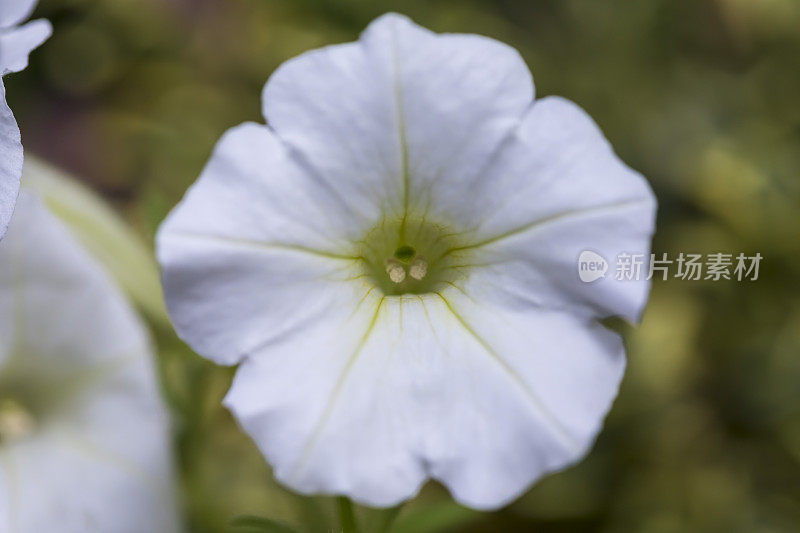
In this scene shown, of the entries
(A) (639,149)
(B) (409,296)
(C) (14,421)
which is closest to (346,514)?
(B) (409,296)

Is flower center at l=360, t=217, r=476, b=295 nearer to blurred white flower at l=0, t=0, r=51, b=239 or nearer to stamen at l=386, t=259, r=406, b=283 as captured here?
stamen at l=386, t=259, r=406, b=283

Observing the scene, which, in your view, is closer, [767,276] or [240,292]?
[240,292]

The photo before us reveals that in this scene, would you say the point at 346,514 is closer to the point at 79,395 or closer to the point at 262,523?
the point at 262,523

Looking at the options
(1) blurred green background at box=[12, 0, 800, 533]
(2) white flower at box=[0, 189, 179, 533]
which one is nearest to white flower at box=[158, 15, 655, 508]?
(2) white flower at box=[0, 189, 179, 533]

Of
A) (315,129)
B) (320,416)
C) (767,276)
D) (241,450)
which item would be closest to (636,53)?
(767,276)

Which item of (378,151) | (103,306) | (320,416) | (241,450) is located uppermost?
(378,151)

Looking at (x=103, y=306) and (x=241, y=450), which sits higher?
(x=103, y=306)

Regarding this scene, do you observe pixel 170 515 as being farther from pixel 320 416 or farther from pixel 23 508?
pixel 320 416

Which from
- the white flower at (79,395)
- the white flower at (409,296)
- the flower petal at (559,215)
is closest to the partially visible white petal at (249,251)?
the white flower at (409,296)
